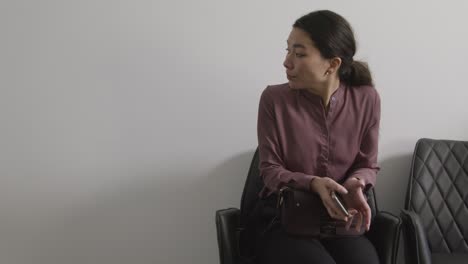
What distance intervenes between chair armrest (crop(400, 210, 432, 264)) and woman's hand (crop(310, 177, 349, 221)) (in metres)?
0.35

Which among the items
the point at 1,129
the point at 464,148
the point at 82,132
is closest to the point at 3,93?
the point at 1,129

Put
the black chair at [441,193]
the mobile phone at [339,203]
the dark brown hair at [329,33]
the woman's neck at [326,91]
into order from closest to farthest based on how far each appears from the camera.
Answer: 1. the mobile phone at [339,203]
2. the dark brown hair at [329,33]
3. the woman's neck at [326,91]
4. the black chair at [441,193]

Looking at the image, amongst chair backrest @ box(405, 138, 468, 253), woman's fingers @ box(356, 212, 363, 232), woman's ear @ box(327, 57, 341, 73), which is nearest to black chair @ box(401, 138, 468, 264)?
chair backrest @ box(405, 138, 468, 253)

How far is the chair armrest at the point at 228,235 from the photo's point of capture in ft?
4.86

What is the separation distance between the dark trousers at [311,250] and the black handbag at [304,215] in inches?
1.5

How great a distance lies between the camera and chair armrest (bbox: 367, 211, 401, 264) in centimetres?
148

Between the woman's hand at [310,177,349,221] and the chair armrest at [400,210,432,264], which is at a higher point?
the woman's hand at [310,177,349,221]

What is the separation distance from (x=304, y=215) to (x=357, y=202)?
17 cm

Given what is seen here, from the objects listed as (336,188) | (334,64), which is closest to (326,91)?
(334,64)

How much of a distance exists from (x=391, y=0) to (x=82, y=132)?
4.71ft

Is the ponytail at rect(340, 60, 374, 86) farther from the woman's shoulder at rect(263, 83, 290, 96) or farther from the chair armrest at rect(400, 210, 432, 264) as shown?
the chair armrest at rect(400, 210, 432, 264)

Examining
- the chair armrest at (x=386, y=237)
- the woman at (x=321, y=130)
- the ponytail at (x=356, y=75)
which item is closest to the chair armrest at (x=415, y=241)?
the chair armrest at (x=386, y=237)

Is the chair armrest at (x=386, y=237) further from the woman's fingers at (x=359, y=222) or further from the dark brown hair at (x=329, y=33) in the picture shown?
the dark brown hair at (x=329, y=33)

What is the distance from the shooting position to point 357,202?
1397mm
